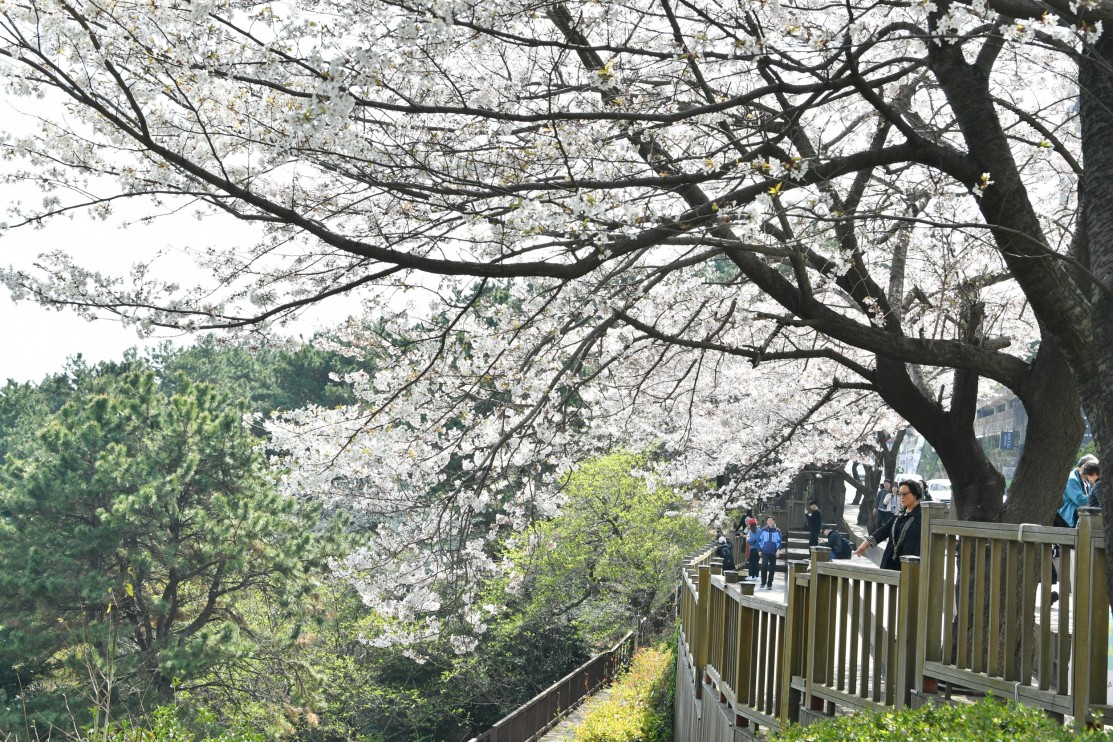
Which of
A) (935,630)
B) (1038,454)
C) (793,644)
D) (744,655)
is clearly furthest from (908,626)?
(1038,454)

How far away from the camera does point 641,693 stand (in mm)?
14859

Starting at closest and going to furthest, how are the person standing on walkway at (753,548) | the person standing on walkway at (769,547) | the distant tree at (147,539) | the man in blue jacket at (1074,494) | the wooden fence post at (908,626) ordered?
1. the wooden fence post at (908,626)
2. the man in blue jacket at (1074,494)
3. the person standing on walkway at (769,547)
4. the person standing on walkway at (753,548)
5. the distant tree at (147,539)

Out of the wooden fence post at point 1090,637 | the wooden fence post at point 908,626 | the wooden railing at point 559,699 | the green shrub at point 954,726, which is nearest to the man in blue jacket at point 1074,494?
the wooden fence post at point 908,626

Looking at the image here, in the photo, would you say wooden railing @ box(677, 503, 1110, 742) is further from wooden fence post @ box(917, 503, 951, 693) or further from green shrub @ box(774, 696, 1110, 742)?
green shrub @ box(774, 696, 1110, 742)

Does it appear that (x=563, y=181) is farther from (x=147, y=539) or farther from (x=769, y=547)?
(x=147, y=539)


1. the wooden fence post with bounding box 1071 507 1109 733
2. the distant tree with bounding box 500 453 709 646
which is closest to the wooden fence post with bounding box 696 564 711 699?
the wooden fence post with bounding box 1071 507 1109 733

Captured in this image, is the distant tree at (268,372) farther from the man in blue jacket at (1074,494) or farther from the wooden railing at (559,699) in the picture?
the man in blue jacket at (1074,494)

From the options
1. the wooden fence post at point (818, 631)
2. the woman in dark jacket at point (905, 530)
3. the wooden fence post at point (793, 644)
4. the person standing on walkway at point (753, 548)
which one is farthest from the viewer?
the person standing on walkway at point (753, 548)

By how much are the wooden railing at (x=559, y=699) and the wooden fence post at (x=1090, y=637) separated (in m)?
10.6

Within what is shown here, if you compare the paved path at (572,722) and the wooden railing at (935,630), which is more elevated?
the wooden railing at (935,630)

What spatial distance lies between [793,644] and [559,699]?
478 inches

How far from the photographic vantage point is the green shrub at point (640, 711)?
506 inches

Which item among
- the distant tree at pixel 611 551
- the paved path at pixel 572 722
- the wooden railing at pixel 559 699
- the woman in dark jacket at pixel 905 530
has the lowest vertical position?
the paved path at pixel 572 722

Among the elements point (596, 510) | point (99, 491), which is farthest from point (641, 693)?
point (99, 491)
